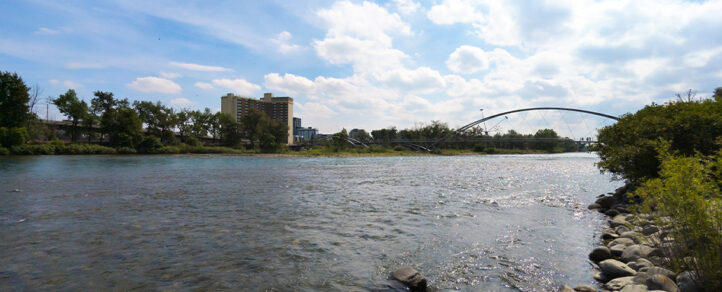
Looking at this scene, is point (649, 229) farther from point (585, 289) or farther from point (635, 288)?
point (585, 289)

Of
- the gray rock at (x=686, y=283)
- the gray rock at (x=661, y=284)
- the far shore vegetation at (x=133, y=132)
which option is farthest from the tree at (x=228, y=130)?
the gray rock at (x=686, y=283)

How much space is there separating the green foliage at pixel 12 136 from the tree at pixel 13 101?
482 centimetres

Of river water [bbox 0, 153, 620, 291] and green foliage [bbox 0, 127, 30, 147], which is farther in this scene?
green foliage [bbox 0, 127, 30, 147]

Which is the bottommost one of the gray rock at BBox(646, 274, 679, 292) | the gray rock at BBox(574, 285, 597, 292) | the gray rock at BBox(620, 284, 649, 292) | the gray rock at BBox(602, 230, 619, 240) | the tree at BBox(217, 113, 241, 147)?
Result: the gray rock at BBox(602, 230, 619, 240)

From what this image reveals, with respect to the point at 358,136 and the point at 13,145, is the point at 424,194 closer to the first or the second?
the point at 13,145

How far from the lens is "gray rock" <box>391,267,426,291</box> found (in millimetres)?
6777

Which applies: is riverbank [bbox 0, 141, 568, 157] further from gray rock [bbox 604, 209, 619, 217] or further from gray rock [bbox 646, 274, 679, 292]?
gray rock [bbox 646, 274, 679, 292]

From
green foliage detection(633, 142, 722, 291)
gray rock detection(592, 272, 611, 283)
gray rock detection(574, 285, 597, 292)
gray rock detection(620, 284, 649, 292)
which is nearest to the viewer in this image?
green foliage detection(633, 142, 722, 291)

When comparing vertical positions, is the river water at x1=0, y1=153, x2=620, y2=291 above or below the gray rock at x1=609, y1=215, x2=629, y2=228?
below

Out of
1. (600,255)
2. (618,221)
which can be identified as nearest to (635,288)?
(600,255)

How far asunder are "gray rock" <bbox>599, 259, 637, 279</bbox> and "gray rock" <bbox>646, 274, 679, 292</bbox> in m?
1.17

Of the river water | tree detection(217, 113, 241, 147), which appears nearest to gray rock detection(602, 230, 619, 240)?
the river water

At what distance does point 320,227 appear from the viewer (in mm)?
12016

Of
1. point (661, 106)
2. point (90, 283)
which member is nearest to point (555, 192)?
point (661, 106)
